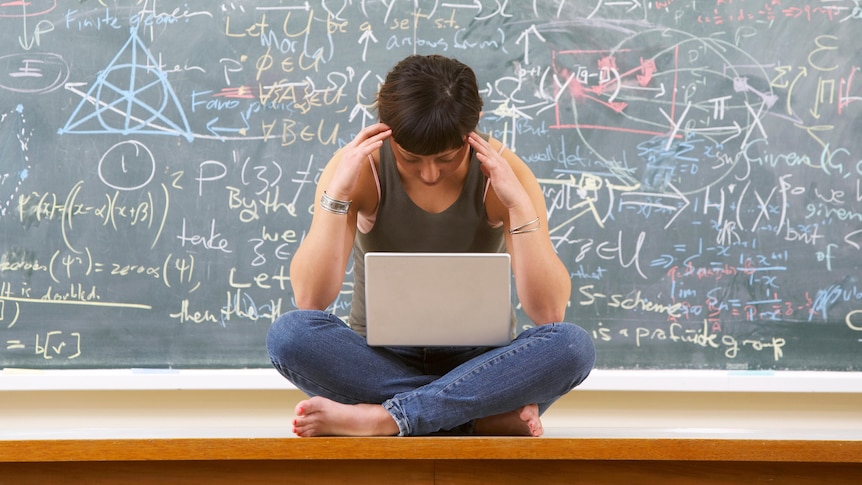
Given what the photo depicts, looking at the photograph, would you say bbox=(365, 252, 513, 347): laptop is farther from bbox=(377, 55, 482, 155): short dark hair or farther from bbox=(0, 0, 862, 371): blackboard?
bbox=(0, 0, 862, 371): blackboard

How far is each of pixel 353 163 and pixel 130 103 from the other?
103 cm

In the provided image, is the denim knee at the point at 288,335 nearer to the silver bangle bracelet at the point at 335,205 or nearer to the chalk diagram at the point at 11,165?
the silver bangle bracelet at the point at 335,205

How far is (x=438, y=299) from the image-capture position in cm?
141

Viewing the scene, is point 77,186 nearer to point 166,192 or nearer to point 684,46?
point 166,192

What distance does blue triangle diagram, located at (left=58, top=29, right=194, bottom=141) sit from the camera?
2281 mm

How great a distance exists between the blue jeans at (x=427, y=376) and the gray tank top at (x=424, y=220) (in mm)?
238

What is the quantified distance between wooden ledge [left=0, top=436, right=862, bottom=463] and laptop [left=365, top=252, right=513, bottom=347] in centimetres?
25

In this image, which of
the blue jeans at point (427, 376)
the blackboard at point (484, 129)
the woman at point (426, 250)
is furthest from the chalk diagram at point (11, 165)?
the blue jeans at point (427, 376)

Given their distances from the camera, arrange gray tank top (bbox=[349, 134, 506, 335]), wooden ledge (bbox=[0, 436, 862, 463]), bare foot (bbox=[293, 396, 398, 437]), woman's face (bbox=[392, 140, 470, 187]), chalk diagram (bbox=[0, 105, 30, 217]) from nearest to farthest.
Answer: wooden ledge (bbox=[0, 436, 862, 463])
bare foot (bbox=[293, 396, 398, 437])
woman's face (bbox=[392, 140, 470, 187])
gray tank top (bbox=[349, 134, 506, 335])
chalk diagram (bbox=[0, 105, 30, 217])

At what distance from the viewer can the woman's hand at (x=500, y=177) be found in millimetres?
1530

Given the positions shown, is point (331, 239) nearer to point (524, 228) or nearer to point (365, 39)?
point (524, 228)

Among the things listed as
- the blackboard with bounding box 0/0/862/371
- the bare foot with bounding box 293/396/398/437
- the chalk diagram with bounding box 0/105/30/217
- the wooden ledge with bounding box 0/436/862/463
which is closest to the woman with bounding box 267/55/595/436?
the bare foot with bounding box 293/396/398/437

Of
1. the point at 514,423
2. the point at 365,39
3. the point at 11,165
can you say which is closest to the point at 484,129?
the point at 365,39

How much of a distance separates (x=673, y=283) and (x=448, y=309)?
105 cm
